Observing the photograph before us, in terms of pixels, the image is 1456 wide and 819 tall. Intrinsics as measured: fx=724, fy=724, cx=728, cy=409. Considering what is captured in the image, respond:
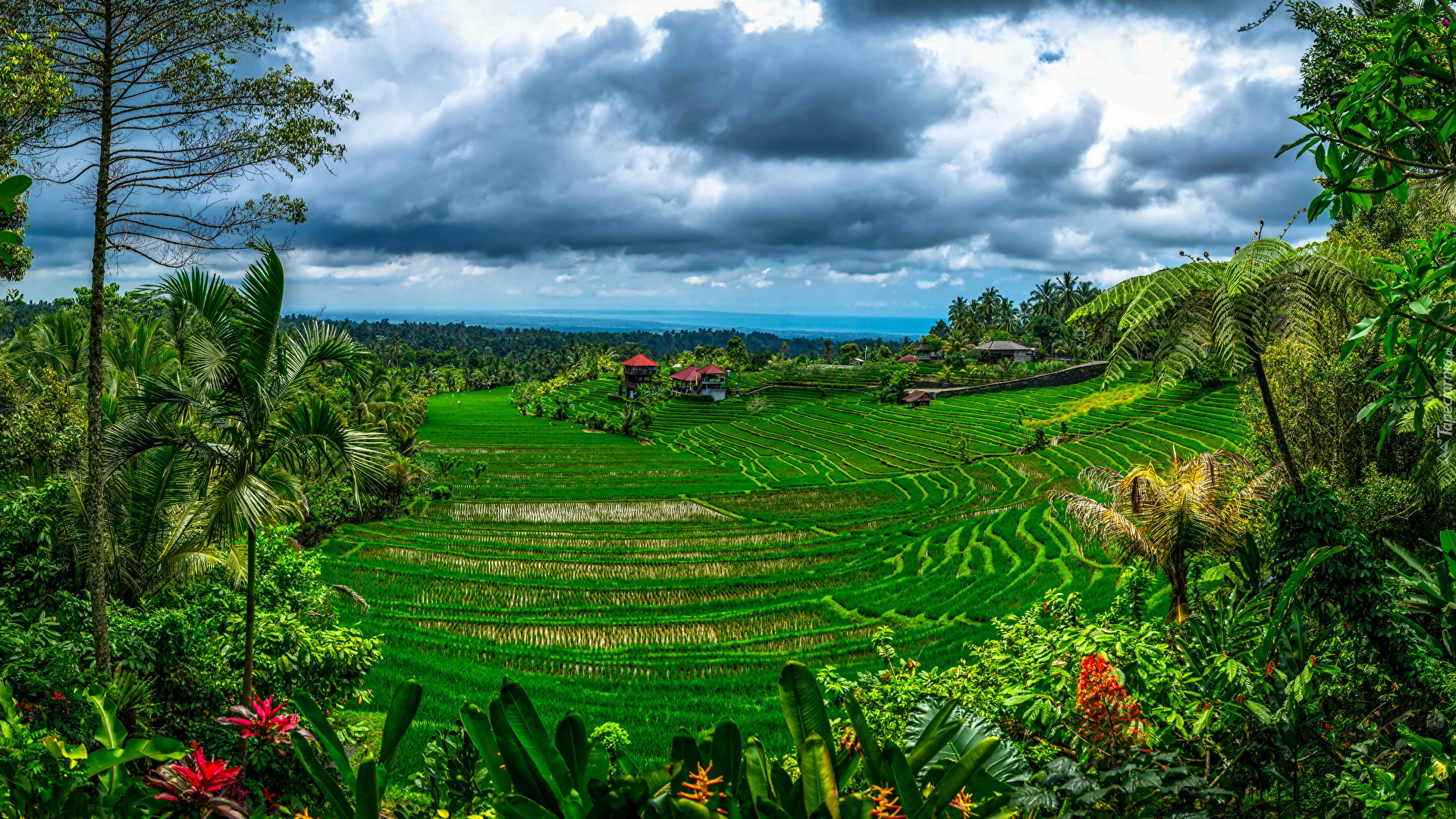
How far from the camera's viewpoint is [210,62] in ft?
20.8

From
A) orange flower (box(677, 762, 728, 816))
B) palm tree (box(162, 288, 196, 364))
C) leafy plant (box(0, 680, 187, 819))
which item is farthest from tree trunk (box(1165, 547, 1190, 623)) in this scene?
palm tree (box(162, 288, 196, 364))

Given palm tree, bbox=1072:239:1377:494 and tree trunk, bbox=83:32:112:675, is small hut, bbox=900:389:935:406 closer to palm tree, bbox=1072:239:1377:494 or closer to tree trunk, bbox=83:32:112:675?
palm tree, bbox=1072:239:1377:494

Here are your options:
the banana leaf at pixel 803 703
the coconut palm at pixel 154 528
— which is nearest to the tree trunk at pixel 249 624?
the coconut palm at pixel 154 528

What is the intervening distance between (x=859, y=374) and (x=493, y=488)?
138 feet

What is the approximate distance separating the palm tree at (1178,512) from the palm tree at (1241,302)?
2867mm

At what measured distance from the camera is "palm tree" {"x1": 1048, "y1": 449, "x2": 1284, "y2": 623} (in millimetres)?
8312

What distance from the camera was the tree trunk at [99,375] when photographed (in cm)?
582

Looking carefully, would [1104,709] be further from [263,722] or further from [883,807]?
[263,722]

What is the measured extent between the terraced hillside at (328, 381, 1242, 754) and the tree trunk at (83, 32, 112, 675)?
519cm

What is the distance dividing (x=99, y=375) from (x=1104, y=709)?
7307 mm

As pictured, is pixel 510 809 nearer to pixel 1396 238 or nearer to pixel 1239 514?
pixel 1239 514

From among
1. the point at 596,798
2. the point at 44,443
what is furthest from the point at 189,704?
the point at 596,798

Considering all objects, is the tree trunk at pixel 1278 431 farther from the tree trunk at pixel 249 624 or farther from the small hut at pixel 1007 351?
the small hut at pixel 1007 351

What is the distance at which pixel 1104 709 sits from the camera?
9.10ft
